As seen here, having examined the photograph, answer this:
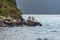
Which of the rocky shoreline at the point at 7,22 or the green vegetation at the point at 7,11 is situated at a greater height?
the green vegetation at the point at 7,11

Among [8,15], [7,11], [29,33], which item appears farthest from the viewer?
[7,11]

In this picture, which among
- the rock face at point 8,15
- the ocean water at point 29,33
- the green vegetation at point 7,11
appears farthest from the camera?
the green vegetation at point 7,11

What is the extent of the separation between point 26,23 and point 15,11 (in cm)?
1145

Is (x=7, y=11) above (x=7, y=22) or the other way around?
above

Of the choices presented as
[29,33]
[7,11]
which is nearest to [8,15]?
[7,11]

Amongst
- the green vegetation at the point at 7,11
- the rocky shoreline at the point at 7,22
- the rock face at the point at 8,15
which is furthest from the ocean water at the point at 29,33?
the green vegetation at the point at 7,11

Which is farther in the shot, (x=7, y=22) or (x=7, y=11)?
(x=7, y=11)

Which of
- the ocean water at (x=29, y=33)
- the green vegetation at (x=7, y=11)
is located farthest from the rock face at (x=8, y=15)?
the ocean water at (x=29, y=33)

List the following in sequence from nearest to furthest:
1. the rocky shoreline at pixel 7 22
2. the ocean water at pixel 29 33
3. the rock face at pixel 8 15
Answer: the ocean water at pixel 29 33
the rocky shoreline at pixel 7 22
the rock face at pixel 8 15

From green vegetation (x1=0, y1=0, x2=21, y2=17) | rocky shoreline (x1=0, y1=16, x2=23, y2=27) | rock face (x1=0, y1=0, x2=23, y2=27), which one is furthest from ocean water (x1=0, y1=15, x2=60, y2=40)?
green vegetation (x1=0, y1=0, x2=21, y2=17)

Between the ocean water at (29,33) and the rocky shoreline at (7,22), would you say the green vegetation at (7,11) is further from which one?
the ocean water at (29,33)

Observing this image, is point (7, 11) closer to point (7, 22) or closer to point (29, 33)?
point (7, 22)

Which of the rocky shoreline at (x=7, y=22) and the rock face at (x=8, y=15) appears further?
the rock face at (x=8, y=15)

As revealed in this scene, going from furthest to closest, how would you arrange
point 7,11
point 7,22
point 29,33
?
point 7,11, point 7,22, point 29,33
